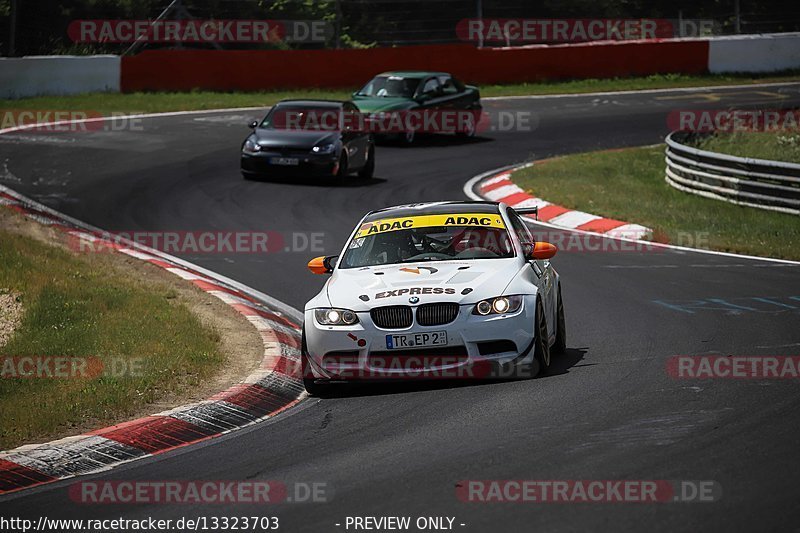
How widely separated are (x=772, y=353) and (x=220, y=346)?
465 centimetres

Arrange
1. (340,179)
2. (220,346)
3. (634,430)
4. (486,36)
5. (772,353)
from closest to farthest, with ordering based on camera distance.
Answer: (634,430), (772,353), (220,346), (340,179), (486,36)

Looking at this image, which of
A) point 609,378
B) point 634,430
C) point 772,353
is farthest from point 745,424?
point 772,353

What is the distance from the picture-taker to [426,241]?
1114 centimetres

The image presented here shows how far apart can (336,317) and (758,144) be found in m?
18.4

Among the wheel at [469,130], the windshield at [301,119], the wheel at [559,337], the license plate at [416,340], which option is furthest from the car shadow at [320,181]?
the license plate at [416,340]

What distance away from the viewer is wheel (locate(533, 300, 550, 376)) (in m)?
9.87

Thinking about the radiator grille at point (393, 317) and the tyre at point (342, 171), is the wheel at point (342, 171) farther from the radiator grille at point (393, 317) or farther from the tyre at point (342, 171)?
the radiator grille at point (393, 317)

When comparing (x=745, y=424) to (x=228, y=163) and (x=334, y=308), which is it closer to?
(x=334, y=308)

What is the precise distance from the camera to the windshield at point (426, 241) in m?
10.9

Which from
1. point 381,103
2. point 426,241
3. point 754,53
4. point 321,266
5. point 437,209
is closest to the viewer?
point 321,266

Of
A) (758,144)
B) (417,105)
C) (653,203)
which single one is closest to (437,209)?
(653,203)

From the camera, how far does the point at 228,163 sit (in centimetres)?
2569

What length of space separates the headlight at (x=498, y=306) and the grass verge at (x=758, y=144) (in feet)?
50.8

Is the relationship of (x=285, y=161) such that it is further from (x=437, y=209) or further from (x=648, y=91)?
(x=648, y=91)
